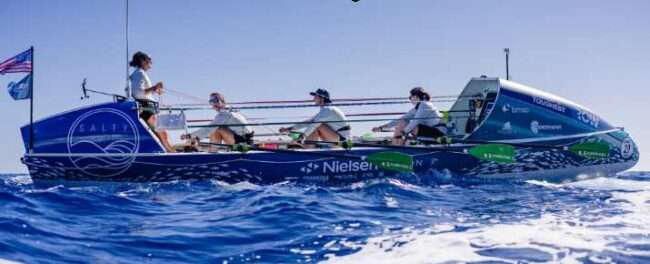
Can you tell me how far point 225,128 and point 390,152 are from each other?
3448 millimetres

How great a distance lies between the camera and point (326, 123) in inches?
556

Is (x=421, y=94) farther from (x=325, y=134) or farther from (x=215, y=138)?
(x=215, y=138)

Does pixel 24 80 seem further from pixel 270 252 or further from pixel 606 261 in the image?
pixel 606 261

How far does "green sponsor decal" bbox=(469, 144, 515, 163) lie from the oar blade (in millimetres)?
1432

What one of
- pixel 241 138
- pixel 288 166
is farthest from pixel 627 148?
pixel 241 138

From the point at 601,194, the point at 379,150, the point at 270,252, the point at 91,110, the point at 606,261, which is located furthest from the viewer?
the point at 379,150

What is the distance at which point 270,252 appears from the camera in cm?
620

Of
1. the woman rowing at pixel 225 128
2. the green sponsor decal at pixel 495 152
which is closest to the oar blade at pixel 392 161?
the green sponsor decal at pixel 495 152

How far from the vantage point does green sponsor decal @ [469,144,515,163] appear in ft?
46.4

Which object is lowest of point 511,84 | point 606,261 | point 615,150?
point 606,261

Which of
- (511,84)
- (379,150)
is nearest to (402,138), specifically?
(379,150)

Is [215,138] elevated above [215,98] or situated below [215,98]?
below

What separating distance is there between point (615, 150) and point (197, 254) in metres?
12.2

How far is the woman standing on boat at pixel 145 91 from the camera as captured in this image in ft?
43.2
